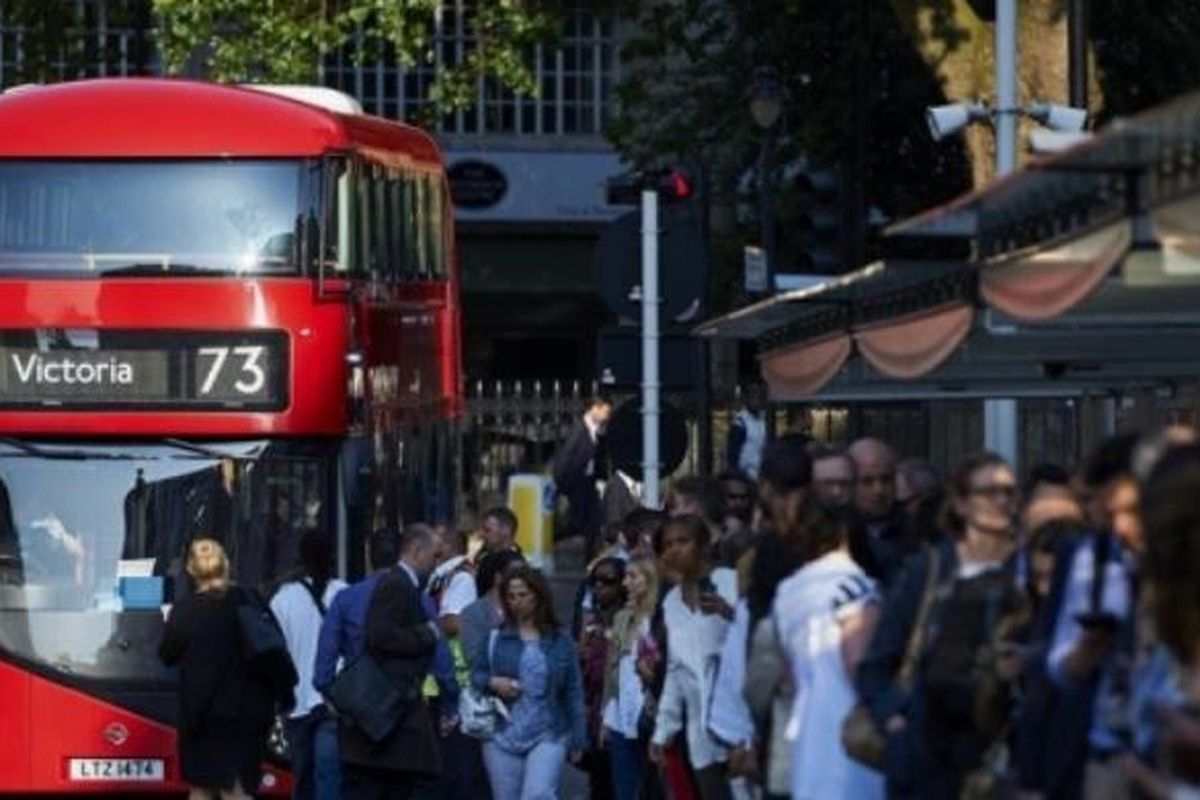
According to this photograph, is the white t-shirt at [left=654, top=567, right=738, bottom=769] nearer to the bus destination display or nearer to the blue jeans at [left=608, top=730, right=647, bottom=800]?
the blue jeans at [left=608, top=730, right=647, bottom=800]

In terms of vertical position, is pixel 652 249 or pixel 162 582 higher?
pixel 652 249

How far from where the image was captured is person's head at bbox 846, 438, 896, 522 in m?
15.1

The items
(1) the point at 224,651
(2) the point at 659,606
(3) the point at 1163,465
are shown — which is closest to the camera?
(3) the point at 1163,465

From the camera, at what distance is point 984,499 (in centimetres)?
1172

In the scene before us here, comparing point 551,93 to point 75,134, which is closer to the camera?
point 75,134

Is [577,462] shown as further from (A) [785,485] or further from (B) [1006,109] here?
(A) [785,485]

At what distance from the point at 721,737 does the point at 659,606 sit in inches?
62.8

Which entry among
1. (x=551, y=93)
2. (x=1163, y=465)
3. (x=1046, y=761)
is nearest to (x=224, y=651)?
(x=1046, y=761)

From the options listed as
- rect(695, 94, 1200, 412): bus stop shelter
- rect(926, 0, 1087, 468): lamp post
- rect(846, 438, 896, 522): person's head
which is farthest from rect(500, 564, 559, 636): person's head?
rect(846, 438, 896, 522): person's head

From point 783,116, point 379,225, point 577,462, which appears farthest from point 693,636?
point 783,116

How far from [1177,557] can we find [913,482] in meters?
6.50

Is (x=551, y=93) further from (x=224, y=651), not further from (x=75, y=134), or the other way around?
(x=224, y=651)

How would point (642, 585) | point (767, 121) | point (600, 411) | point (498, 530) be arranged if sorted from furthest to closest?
point (767, 121) < point (600, 411) < point (498, 530) < point (642, 585)

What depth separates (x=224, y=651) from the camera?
20.2m
